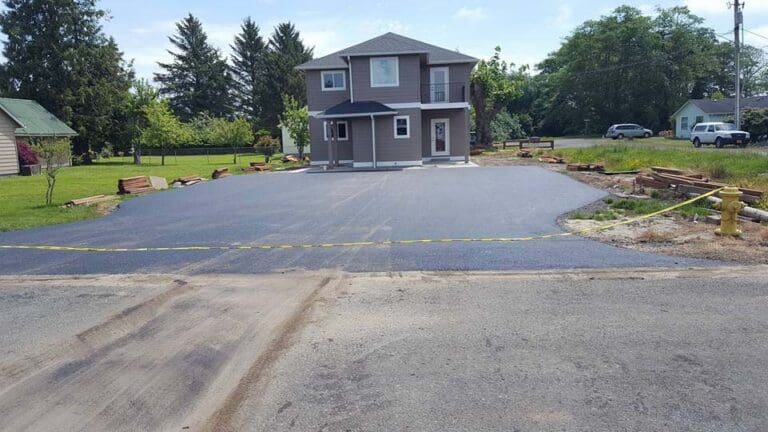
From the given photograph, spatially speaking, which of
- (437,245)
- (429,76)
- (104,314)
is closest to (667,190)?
(437,245)

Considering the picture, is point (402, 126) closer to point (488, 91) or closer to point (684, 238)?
point (488, 91)

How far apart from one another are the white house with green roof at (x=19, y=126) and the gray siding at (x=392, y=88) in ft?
50.6

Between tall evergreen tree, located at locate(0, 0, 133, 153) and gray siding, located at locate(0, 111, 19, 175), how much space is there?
12.0m

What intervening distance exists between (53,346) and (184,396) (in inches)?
78.4

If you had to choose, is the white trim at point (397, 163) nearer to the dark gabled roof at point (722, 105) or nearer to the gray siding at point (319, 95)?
the gray siding at point (319, 95)

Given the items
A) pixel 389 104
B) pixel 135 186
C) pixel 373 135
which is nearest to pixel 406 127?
pixel 389 104

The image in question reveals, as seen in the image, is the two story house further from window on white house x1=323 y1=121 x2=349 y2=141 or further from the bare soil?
the bare soil

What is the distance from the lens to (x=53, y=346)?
5.25 m

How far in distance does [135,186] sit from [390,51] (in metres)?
15.0

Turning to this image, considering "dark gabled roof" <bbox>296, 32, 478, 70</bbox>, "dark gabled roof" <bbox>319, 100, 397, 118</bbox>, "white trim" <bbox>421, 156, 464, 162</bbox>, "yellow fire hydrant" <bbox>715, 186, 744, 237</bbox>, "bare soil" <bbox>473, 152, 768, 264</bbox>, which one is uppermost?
"dark gabled roof" <bbox>296, 32, 478, 70</bbox>

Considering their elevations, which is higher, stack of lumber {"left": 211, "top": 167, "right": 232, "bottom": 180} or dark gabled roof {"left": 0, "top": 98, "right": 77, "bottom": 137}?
dark gabled roof {"left": 0, "top": 98, "right": 77, "bottom": 137}

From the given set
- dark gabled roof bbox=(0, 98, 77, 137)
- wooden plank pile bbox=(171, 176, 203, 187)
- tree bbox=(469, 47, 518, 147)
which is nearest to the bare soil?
wooden plank pile bbox=(171, 176, 203, 187)

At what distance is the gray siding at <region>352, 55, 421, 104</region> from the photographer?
95.6 feet

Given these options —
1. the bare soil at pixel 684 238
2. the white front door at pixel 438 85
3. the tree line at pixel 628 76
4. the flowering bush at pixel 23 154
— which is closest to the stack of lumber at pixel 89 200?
the bare soil at pixel 684 238
